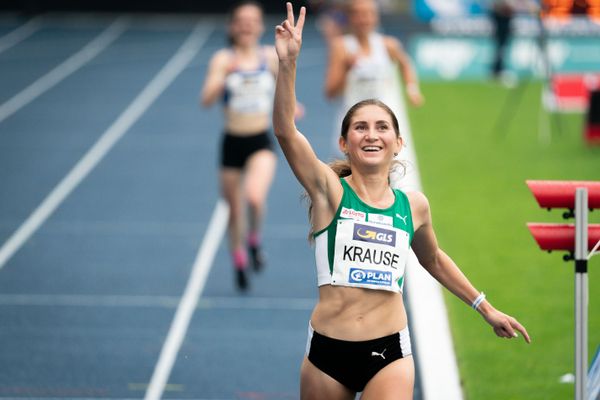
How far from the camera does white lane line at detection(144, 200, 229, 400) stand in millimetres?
8148

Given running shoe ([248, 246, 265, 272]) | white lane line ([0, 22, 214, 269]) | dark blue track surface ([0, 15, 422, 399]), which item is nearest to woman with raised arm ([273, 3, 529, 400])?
dark blue track surface ([0, 15, 422, 399])

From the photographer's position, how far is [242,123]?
34.1 feet

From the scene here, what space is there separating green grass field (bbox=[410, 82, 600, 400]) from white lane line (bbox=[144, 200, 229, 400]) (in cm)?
207

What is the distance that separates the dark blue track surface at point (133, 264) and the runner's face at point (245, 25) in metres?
2.23

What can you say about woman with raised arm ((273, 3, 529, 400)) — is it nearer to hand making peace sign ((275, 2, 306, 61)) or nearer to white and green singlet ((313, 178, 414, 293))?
white and green singlet ((313, 178, 414, 293))

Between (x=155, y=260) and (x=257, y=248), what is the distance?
1.47 meters

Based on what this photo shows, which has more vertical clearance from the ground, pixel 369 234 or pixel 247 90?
pixel 369 234

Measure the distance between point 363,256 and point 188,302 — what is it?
526 cm

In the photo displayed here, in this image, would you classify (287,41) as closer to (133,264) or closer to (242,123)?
(242,123)

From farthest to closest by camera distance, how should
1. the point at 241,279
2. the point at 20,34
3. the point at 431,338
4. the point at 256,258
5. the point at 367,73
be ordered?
the point at 20,34, the point at 367,73, the point at 256,258, the point at 241,279, the point at 431,338

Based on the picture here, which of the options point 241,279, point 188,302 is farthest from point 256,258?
point 188,302

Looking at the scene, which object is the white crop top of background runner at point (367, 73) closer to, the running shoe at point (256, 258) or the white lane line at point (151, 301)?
the running shoe at point (256, 258)

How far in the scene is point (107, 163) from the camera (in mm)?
A: 16422

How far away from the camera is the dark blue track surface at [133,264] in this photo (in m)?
8.37
